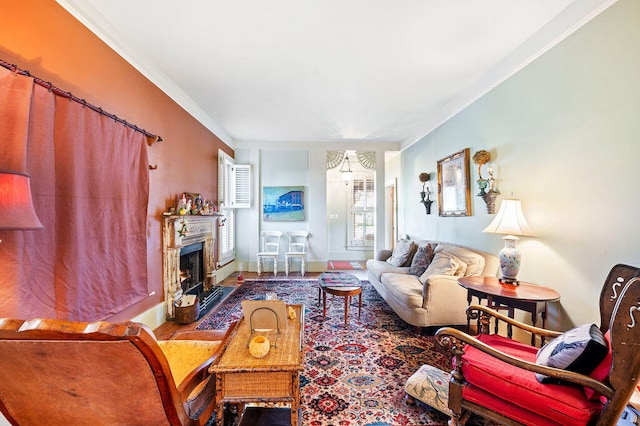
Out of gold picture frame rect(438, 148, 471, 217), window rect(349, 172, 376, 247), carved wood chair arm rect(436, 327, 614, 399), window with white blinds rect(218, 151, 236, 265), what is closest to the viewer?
carved wood chair arm rect(436, 327, 614, 399)

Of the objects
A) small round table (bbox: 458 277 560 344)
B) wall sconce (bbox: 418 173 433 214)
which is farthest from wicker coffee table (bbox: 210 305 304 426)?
wall sconce (bbox: 418 173 433 214)

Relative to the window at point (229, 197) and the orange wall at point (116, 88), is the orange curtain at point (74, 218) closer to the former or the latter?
the orange wall at point (116, 88)

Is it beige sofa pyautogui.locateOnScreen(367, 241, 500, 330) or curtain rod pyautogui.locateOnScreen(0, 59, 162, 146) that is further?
beige sofa pyautogui.locateOnScreen(367, 241, 500, 330)

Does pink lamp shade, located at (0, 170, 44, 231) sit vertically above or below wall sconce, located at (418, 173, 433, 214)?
below

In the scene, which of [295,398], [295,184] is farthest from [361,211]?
[295,398]

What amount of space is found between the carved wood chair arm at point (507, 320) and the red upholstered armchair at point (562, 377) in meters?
0.01

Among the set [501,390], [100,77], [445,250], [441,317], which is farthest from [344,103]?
[501,390]

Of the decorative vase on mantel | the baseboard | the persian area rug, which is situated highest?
the decorative vase on mantel

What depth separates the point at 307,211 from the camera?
582cm

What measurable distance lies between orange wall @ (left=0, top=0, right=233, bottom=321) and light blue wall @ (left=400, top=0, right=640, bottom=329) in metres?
3.63

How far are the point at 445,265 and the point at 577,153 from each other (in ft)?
4.89

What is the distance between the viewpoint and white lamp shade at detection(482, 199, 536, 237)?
2.24 m

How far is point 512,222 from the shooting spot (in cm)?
228

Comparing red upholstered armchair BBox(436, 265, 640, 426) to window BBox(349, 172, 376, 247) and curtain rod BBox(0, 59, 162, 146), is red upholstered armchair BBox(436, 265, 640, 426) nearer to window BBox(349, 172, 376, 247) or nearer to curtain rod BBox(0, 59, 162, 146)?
curtain rod BBox(0, 59, 162, 146)
